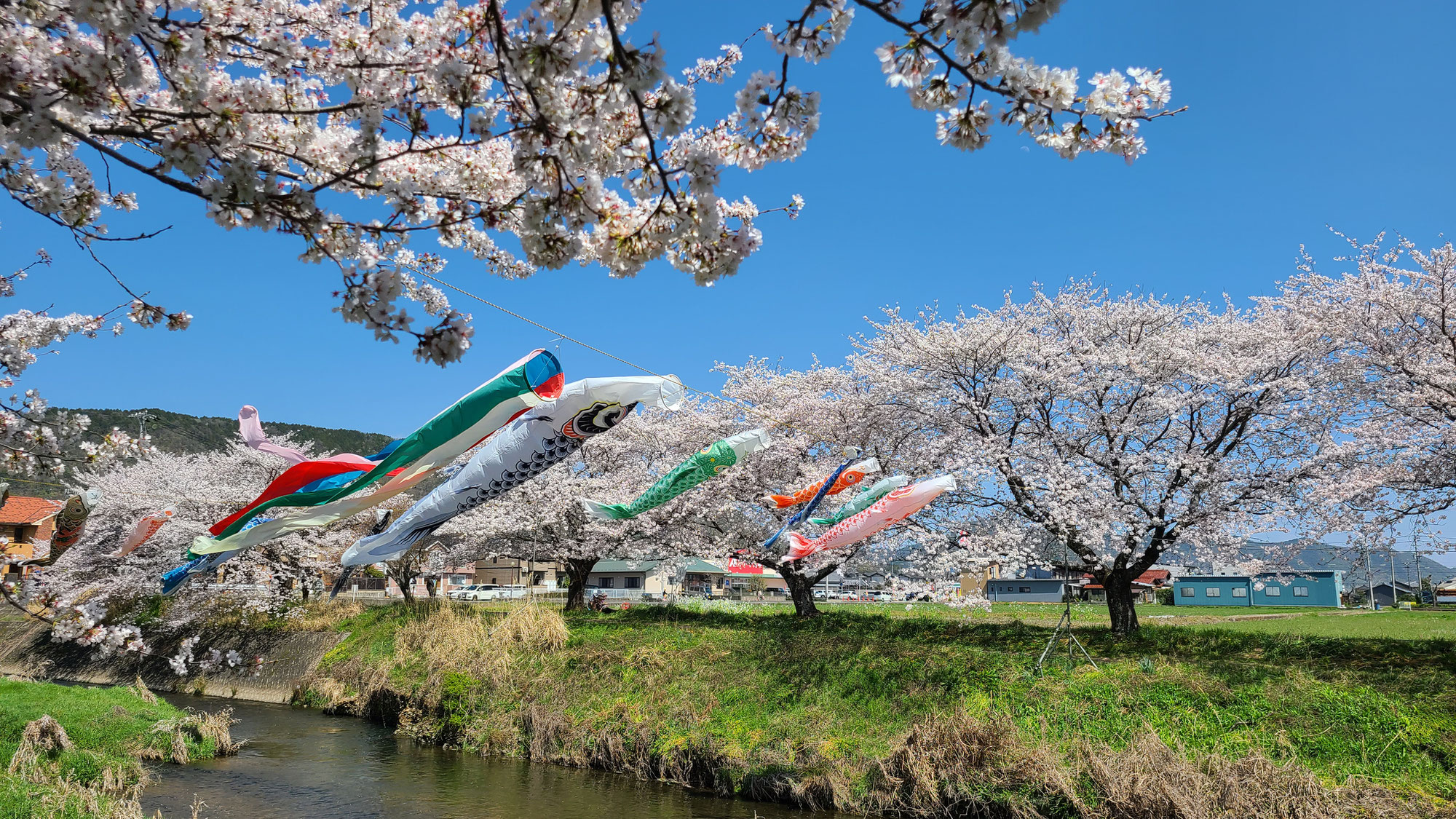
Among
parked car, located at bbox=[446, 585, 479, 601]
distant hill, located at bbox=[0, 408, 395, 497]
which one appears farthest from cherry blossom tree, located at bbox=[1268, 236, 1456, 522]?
distant hill, located at bbox=[0, 408, 395, 497]

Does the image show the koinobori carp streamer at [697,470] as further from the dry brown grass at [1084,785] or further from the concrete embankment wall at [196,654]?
the concrete embankment wall at [196,654]

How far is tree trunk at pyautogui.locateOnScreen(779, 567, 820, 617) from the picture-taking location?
64.7 ft

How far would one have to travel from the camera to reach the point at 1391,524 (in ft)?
37.5

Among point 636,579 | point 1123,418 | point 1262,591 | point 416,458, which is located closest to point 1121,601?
point 1123,418

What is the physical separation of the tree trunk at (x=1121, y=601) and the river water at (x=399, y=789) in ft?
23.9

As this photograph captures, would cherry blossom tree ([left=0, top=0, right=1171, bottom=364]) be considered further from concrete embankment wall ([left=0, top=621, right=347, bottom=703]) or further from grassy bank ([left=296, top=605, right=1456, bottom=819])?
concrete embankment wall ([left=0, top=621, right=347, bottom=703])

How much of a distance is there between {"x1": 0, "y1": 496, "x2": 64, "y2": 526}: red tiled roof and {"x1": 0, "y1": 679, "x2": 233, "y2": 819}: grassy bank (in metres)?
27.3

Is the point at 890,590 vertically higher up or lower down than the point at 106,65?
lower down

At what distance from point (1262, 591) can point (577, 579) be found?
1473 inches

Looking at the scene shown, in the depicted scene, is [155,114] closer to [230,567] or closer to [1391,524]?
[1391,524]

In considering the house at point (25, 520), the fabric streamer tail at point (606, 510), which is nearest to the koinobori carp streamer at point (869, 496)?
the fabric streamer tail at point (606, 510)

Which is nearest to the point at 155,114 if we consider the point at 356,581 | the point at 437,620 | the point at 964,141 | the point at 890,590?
the point at 964,141

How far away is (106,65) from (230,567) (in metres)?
23.7

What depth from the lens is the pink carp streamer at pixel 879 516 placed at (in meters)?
12.3
